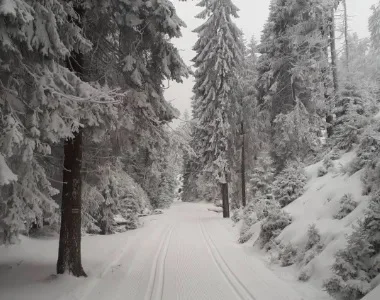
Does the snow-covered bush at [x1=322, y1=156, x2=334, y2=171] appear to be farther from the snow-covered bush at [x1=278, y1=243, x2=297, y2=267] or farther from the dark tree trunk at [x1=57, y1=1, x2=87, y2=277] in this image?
the dark tree trunk at [x1=57, y1=1, x2=87, y2=277]

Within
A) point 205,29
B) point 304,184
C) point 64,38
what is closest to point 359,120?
point 304,184

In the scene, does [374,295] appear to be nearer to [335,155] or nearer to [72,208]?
[72,208]

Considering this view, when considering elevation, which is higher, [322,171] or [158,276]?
[322,171]

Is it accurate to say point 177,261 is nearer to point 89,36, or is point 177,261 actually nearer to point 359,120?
point 89,36

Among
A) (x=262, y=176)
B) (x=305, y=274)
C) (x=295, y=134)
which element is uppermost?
(x=295, y=134)

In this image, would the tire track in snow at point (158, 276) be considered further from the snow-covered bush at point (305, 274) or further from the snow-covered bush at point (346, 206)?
the snow-covered bush at point (346, 206)

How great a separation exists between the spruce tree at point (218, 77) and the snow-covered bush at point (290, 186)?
957 centimetres

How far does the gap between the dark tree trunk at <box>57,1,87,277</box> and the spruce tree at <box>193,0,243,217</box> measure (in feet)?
53.1

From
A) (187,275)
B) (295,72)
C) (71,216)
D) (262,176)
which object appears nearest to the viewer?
(71,216)

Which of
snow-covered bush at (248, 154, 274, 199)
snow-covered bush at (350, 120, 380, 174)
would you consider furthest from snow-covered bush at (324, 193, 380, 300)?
A: snow-covered bush at (248, 154, 274, 199)

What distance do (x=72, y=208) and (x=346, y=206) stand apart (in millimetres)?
7655

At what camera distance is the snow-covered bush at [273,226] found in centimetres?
1215

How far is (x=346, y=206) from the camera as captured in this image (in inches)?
371

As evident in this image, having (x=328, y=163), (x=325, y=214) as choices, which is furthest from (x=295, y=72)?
(x=325, y=214)
